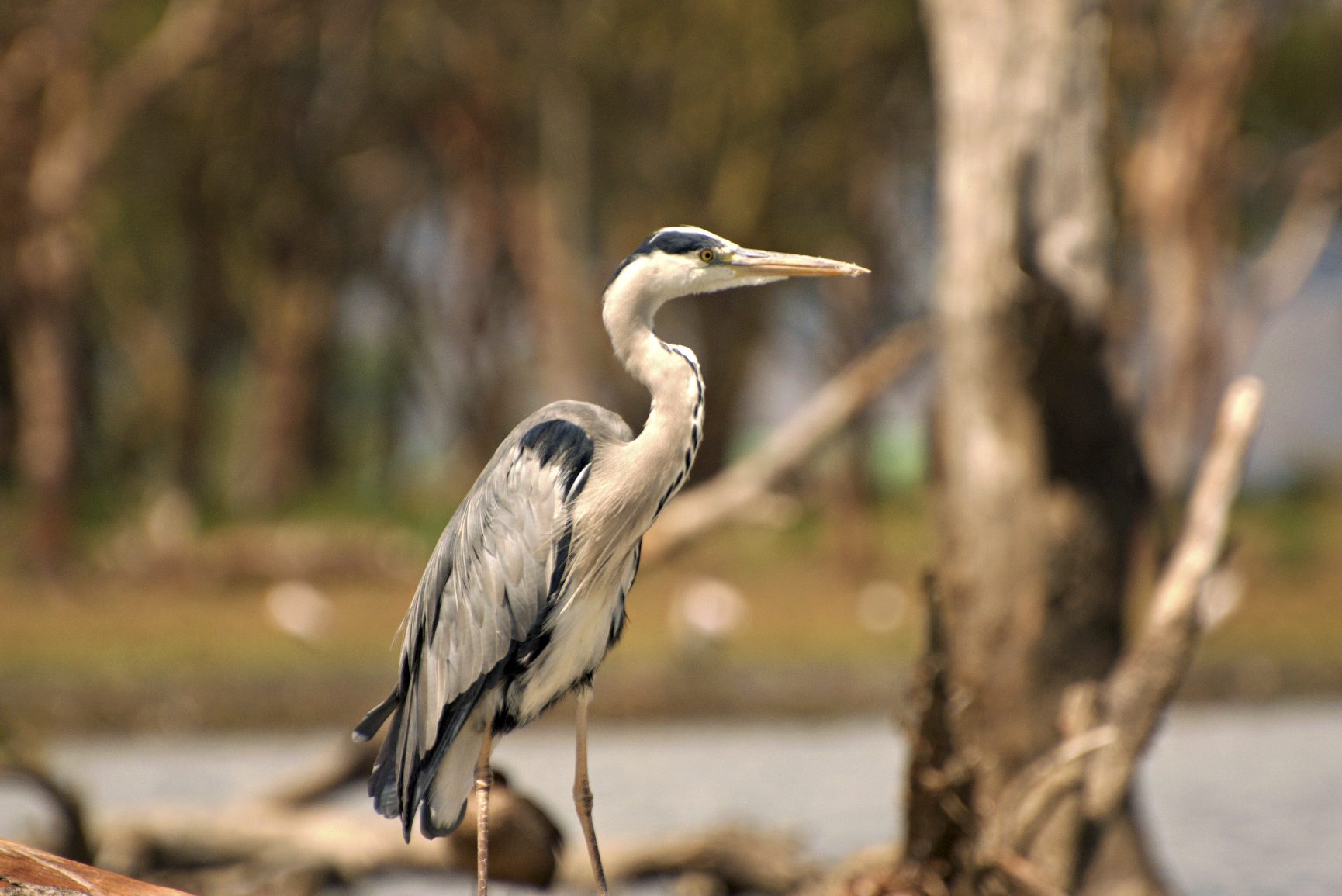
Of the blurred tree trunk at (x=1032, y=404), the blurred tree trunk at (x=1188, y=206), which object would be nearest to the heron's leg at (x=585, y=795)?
the blurred tree trunk at (x=1032, y=404)

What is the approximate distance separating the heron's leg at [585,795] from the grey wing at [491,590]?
0.89ft

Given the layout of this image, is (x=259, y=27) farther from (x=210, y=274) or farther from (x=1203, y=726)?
(x=1203, y=726)

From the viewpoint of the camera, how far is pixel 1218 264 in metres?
20.4

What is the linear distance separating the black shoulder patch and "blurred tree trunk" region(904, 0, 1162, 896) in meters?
2.38

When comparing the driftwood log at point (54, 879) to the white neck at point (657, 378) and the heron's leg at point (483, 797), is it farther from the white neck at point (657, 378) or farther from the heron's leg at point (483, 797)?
the white neck at point (657, 378)

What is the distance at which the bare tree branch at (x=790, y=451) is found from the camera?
7980 millimetres

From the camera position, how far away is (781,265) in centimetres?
472

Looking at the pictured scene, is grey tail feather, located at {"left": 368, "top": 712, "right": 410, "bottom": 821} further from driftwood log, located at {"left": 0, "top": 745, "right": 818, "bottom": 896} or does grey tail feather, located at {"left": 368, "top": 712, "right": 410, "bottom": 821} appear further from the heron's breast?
driftwood log, located at {"left": 0, "top": 745, "right": 818, "bottom": 896}

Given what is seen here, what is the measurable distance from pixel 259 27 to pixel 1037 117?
14.9m

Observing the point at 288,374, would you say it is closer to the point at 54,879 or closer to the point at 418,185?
the point at 418,185

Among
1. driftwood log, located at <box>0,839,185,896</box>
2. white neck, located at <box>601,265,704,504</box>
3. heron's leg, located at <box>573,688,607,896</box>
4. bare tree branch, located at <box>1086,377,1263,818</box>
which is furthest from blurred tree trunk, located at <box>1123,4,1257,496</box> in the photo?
driftwood log, located at <box>0,839,185,896</box>

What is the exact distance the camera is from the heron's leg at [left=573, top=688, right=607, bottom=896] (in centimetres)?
488

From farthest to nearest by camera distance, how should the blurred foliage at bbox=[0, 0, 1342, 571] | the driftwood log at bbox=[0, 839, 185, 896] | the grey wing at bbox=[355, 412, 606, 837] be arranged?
the blurred foliage at bbox=[0, 0, 1342, 571] < the grey wing at bbox=[355, 412, 606, 837] < the driftwood log at bbox=[0, 839, 185, 896]

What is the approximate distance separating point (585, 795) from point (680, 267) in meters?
1.61
